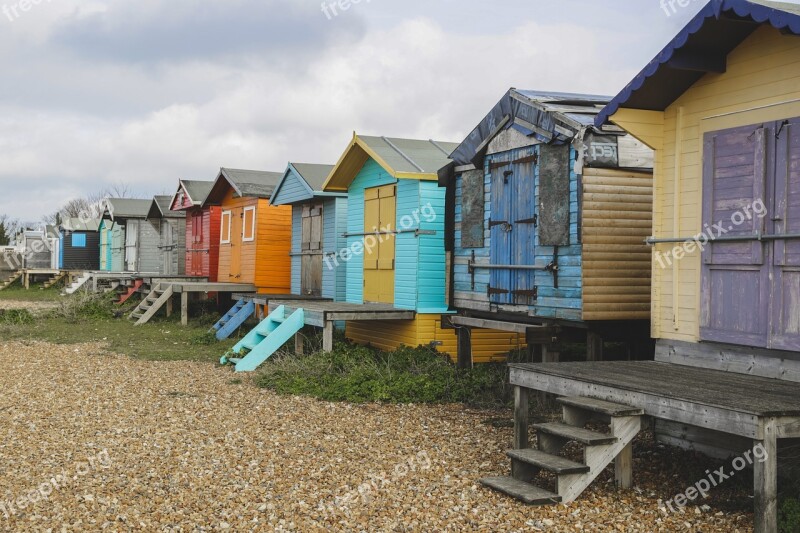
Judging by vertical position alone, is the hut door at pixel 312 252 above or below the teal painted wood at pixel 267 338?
above

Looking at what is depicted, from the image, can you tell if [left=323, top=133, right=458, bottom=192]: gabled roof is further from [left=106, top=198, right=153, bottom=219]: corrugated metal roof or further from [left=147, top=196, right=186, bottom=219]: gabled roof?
[left=106, top=198, right=153, bottom=219]: corrugated metal roof

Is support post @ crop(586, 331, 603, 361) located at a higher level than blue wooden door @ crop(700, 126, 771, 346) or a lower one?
lower

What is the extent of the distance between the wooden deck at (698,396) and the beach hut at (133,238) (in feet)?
75.7

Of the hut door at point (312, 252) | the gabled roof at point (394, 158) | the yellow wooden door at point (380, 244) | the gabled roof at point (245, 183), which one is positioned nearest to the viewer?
the gabled roof at point (394, 158)

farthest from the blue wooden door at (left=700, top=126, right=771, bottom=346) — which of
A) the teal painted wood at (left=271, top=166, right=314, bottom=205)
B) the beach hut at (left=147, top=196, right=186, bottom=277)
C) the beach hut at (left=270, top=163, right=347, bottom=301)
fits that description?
the beach hut at (left=147, top=196, right=186, bottom=277)

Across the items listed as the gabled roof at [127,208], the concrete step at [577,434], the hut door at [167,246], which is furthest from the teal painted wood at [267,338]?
the gabled roof at [127,208]

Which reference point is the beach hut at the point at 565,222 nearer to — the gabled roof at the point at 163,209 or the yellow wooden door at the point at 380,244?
the yellow wooden door at the point at 380,244

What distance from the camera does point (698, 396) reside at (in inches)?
220

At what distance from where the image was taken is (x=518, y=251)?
10562 millimetres

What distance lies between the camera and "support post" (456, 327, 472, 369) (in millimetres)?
12336

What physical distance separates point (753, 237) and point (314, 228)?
11.8 meters

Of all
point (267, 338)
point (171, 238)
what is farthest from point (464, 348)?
point (171, 238)

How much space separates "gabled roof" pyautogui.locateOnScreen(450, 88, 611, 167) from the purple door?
2.65m

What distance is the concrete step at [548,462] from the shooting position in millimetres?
5859
